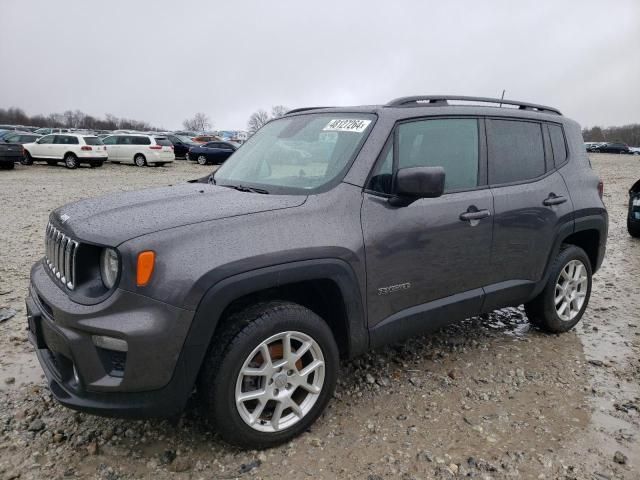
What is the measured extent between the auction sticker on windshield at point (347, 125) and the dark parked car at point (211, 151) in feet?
78.6

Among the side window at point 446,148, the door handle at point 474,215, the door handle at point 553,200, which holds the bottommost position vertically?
the door handle at point 474,215

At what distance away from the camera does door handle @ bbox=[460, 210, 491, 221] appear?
3270 millimetres

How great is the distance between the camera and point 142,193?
3.21m

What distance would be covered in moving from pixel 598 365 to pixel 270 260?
2836 millimetres

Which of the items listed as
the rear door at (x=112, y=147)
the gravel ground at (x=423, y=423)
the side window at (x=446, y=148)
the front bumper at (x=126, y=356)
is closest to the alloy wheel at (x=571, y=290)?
the gravel ground at (x=423, y=423)

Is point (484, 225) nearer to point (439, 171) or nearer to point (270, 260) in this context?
point (439, 171)

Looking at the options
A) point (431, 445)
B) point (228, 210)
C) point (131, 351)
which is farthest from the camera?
point (431, 445)

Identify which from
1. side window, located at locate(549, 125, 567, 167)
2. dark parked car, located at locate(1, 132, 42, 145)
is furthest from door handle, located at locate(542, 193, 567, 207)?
dark parked car, located at locate(1, 132, 42, 145)

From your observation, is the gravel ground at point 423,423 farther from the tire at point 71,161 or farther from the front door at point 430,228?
the tire at point 71,161

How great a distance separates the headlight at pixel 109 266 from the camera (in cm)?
231

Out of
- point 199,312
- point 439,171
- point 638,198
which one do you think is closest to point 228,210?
point 199,312

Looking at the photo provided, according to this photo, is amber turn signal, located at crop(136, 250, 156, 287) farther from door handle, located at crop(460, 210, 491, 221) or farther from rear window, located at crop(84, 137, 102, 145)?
rear window, located at crop(84, 137, 102, 145)

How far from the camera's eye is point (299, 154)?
11.0ft

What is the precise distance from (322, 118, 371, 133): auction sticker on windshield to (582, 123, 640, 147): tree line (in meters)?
94.4
